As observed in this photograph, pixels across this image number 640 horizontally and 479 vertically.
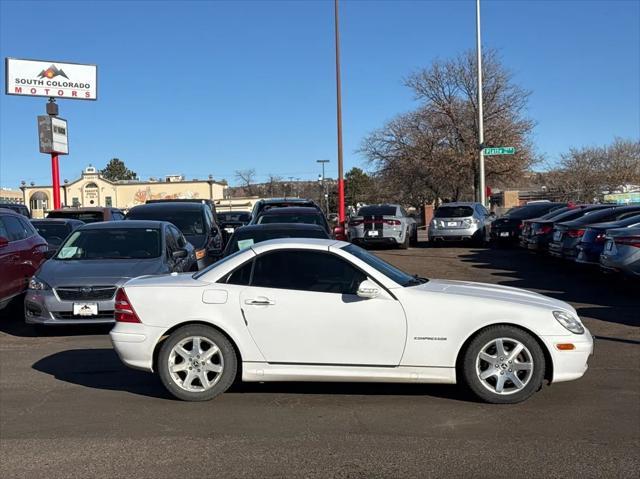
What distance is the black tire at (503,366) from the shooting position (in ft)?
17.8

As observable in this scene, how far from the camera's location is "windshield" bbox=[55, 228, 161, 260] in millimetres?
9484

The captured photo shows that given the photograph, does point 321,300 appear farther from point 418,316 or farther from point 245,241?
point 245,241

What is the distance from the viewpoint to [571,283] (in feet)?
43.2

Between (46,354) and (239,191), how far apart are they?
11417 centimetres

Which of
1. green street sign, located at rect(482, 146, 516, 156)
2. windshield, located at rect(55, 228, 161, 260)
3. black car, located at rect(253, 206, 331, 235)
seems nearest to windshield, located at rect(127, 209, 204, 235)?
black car, located at rect(253, 206, 331, 235)

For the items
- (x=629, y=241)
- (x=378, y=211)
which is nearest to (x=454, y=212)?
(x=378, y=211)

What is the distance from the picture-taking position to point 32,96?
1126 inches

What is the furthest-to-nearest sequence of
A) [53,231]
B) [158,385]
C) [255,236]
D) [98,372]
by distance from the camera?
[53,231] → [255,236] → [98,372] → [158,385]

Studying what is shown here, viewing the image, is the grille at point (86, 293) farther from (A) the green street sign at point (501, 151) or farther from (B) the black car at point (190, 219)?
(A) the green street sign at point (501, 151)

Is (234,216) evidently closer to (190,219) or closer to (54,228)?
(54,228)

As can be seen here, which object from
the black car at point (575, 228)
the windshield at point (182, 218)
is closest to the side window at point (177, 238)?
the windshield at point (182, 218)

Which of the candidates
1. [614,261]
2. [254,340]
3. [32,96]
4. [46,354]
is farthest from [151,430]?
[32,96]

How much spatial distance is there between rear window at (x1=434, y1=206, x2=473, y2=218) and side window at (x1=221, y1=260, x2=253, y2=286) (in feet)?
53.9

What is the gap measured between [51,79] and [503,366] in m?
28.7
